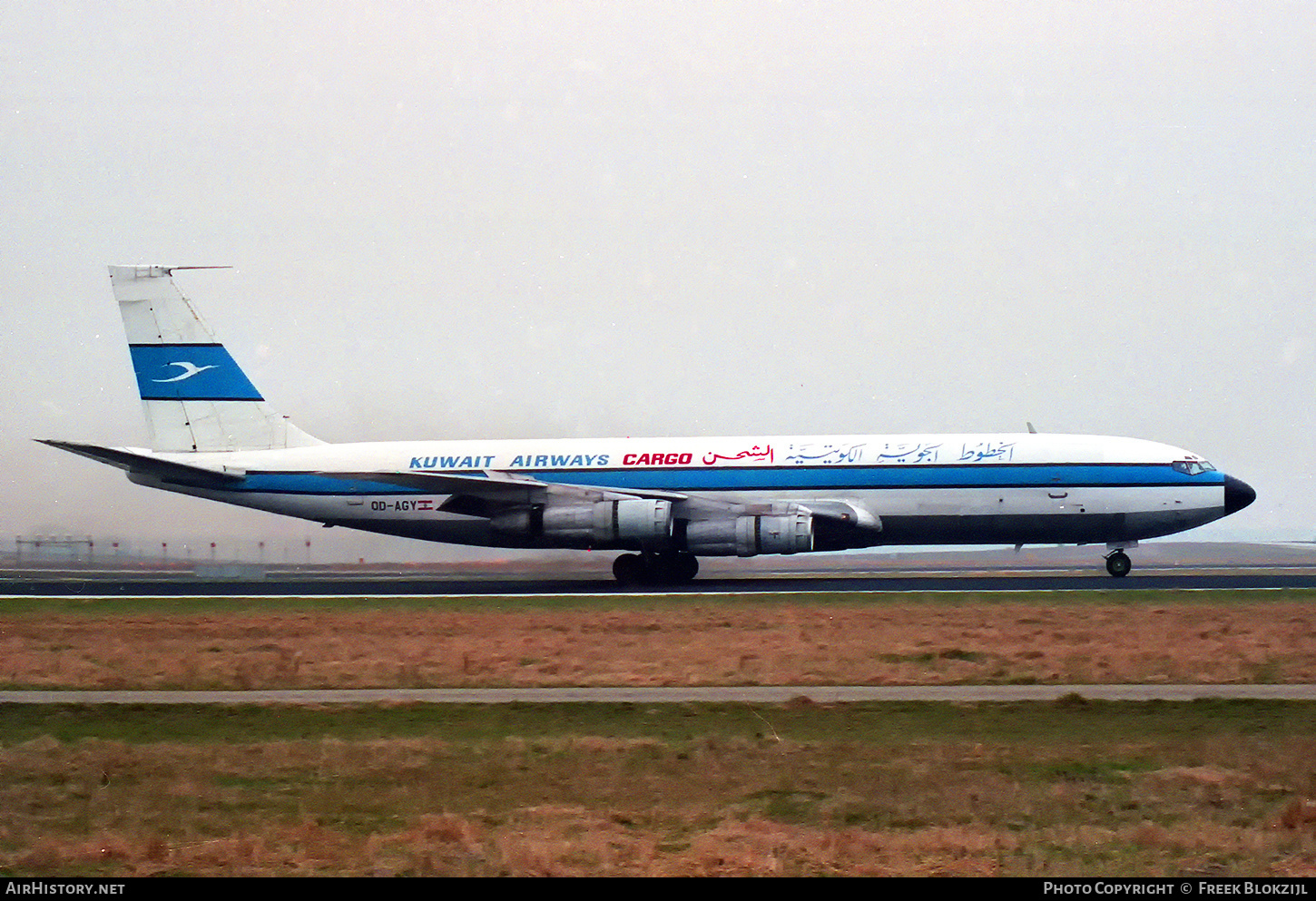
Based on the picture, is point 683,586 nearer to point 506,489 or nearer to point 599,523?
point 599,523

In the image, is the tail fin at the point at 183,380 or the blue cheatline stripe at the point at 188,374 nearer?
the tail fin at the point at 183,380

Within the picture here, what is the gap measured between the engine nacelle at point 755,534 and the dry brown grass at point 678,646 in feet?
22.6

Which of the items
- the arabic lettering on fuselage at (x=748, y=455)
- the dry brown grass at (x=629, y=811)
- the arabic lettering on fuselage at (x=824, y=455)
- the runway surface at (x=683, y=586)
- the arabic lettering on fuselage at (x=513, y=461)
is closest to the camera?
the dry brown grass at (x=629, y=811)

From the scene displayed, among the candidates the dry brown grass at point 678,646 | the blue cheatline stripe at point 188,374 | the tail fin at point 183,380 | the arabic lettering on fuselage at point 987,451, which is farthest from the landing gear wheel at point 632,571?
the blue cheatline stripe at point 188,374

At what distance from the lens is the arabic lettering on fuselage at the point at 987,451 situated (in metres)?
42.2

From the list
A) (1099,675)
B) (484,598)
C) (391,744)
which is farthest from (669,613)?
(391,744)

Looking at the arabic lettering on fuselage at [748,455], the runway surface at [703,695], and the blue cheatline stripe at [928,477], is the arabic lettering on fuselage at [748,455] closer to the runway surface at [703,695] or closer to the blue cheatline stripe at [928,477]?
the blue cheatline stripe at [928,477]

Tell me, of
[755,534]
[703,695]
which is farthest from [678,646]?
[755,534]

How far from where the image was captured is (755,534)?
1614 inches

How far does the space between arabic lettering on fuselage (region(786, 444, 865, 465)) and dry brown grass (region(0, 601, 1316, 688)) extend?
9576mm

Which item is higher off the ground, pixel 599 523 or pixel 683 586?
pixel 599 523

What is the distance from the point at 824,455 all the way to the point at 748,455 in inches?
91.8

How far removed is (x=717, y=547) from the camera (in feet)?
137

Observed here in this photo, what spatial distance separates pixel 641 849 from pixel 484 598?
25912 mm
